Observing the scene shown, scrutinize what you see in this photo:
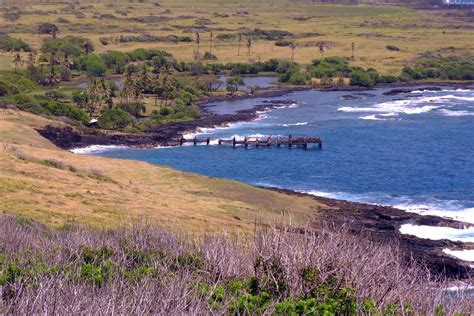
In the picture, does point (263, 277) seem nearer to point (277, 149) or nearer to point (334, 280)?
point (334, 280)

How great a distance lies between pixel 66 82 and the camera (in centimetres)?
13250

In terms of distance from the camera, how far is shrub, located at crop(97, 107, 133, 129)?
98.9 m

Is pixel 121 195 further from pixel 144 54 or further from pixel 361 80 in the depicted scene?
pixel 144 54

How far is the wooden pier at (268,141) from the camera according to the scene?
89438 mm

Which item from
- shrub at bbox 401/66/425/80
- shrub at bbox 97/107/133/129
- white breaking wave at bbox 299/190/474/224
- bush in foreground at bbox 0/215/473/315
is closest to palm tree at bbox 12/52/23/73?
shrub at bbox 97/107/133/129

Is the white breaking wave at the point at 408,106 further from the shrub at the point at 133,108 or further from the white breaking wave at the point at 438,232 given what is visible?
the white breaking wave at the point at 438,232

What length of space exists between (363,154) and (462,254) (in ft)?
112

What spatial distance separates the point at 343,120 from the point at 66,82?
159 feet

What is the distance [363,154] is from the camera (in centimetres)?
8362

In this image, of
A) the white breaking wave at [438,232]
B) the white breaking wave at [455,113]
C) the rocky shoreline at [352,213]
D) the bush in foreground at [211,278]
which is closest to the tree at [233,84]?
the rocky shoreline at [352,213]

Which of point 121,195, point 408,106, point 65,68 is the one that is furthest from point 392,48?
point 121,195

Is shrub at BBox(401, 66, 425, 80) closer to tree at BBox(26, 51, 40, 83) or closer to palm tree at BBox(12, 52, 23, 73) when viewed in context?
tree at BBox(26, 51, 40, 83)

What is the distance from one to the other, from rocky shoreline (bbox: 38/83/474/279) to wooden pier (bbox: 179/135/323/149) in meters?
2.82

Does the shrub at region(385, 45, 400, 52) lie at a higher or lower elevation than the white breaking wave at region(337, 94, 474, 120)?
higher
